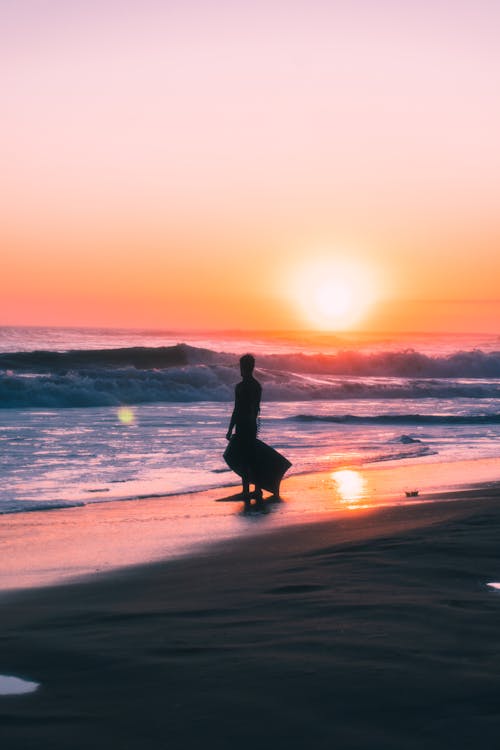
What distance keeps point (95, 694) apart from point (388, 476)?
10118 millimetres

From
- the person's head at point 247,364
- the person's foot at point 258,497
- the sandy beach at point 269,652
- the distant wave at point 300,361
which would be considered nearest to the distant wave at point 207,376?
the distant wave at point 300,361

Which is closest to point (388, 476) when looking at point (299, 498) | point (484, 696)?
point (299, 498)

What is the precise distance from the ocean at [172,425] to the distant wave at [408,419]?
0.04 meters

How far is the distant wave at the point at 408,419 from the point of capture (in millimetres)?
23703

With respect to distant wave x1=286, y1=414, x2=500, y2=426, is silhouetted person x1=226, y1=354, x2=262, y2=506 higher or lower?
higher

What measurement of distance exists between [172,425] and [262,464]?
1058 cm

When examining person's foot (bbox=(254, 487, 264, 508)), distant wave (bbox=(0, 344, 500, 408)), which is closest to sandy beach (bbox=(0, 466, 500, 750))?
person's foot (bbox=(254, 487, 264, 508))

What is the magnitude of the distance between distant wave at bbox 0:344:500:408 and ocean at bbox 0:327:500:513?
78mm

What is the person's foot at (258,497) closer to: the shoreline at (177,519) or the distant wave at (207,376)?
the shoreline at (177,519)

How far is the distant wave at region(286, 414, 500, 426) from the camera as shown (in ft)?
77.8

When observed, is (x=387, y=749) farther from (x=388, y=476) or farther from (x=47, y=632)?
(x=388, y=476)

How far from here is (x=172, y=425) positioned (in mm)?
21984

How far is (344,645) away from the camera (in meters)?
4.10

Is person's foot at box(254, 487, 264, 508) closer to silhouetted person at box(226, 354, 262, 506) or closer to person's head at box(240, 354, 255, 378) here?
silhouetted person at box(226, 354, 262, 506)
